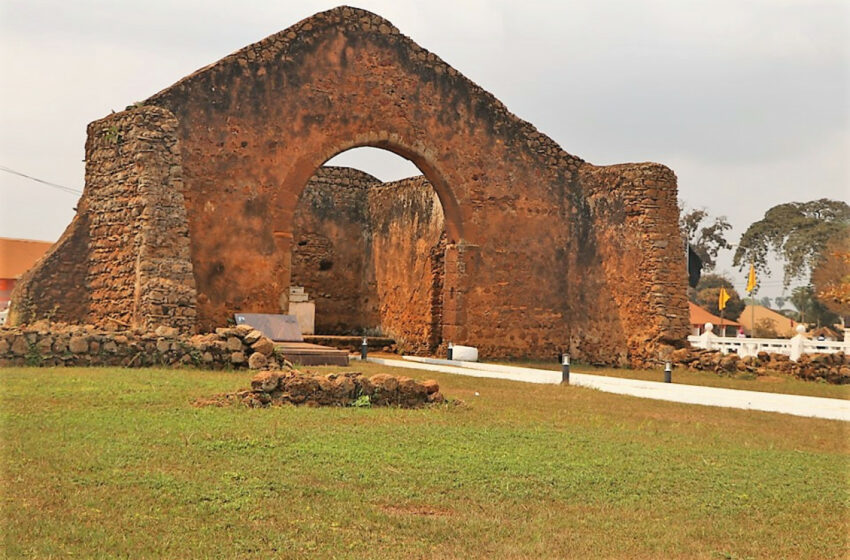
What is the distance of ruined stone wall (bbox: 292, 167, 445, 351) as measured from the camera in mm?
21469

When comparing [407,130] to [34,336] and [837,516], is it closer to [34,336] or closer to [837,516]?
[34,336]

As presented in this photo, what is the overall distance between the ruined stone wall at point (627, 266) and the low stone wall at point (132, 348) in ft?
27.6

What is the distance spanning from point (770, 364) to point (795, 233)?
31.4 meters

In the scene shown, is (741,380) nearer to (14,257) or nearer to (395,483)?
(395,483)

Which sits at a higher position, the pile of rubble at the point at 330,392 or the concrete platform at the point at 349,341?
the concrete platform at the point at 349,341

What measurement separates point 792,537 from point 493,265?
44.4ft

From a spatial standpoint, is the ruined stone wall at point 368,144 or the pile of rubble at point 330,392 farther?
the ruined stone wall at point 368,144

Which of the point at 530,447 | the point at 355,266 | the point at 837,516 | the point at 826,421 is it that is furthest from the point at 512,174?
the point at 837,516

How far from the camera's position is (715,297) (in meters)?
47.3

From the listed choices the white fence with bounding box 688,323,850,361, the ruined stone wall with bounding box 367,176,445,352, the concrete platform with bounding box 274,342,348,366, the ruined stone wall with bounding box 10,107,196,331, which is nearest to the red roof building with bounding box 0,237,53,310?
the ruined stone wall with bounding box 367,176,445,352

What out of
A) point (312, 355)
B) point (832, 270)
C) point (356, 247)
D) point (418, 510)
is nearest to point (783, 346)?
point (312, 355)

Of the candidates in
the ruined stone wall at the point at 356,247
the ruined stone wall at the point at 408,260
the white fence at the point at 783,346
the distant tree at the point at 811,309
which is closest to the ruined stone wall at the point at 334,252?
the ruined stone wall at the point at 356,247

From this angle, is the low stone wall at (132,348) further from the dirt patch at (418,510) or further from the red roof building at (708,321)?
the red roof building at (708,321)

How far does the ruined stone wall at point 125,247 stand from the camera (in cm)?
1330
